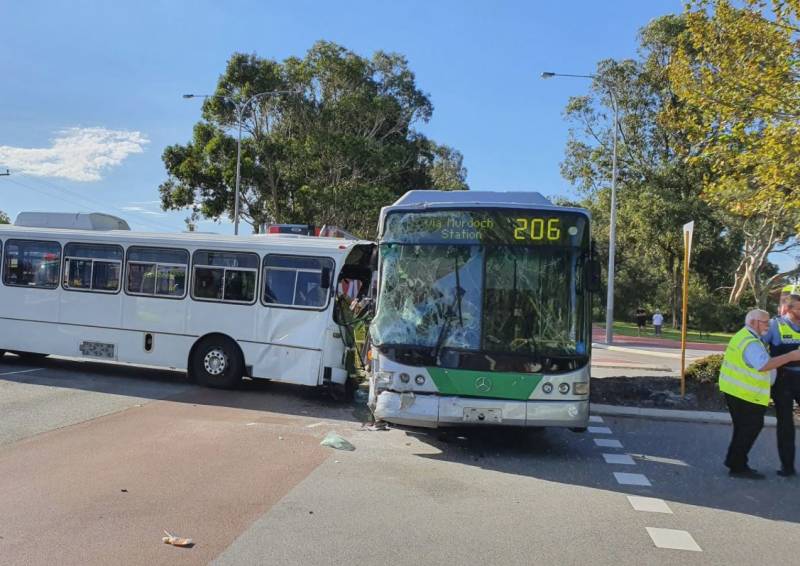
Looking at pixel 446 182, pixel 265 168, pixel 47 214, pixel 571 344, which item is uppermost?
pixel 446 182

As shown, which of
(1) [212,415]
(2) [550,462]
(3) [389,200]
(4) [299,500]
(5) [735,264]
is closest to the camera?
(4) [299,500]

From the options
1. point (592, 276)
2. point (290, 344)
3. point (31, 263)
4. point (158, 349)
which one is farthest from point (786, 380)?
point (31, 263)

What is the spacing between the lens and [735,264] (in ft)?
160

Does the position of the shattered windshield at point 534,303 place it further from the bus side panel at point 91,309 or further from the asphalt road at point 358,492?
the bus side panel at point 91,309

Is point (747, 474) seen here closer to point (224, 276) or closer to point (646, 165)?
point (224, 276)

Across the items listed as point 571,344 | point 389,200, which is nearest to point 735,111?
point 571,344

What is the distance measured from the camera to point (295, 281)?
1071 cm

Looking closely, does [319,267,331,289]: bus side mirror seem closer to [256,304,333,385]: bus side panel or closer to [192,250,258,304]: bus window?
[256,304,333,385]: bus side panel

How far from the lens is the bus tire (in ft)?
35.9

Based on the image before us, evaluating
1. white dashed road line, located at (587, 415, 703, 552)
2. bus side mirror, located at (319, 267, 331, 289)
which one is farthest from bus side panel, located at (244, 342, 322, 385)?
white dashed road line, located at (587, 415, 703, 552)

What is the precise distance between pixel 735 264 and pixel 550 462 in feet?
156

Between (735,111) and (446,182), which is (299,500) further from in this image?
(446,182)

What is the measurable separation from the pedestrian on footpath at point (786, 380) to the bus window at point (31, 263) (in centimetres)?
1157

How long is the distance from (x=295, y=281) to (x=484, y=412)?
4651 mm
